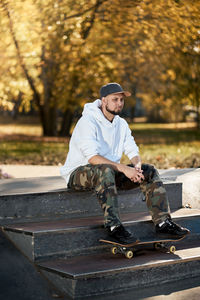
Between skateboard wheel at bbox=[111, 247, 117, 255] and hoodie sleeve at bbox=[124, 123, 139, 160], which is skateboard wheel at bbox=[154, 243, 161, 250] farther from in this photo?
Result: hoodie sleeve at bbox=[124, 123, 139, 160]

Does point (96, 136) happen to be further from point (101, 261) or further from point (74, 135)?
point (101, 261)

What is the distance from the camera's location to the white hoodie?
5.70 m

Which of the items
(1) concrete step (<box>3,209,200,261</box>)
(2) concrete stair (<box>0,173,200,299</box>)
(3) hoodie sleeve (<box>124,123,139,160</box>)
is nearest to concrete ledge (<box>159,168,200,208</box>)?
(2) concrete stair (<box>0,173,200,299</box>)

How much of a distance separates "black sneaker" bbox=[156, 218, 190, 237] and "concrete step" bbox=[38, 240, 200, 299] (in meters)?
0.20

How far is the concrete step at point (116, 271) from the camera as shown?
464 cm

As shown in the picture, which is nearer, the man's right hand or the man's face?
the man's right hand

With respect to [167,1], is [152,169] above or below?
below

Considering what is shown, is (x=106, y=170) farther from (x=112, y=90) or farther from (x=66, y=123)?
(x=66, y=123)

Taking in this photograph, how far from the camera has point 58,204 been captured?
576 centimetres

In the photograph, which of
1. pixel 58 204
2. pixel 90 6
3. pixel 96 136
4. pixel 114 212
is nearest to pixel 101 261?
pixel 114 212

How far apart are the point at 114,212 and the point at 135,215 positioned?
3.07ft

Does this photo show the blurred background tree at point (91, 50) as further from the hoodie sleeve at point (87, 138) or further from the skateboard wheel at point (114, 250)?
the skateboard wheel at point (114, 250)

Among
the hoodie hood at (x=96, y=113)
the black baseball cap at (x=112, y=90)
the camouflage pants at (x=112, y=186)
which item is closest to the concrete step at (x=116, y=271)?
the camouflage pants at (x=112, y=186)

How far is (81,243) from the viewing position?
525cm
